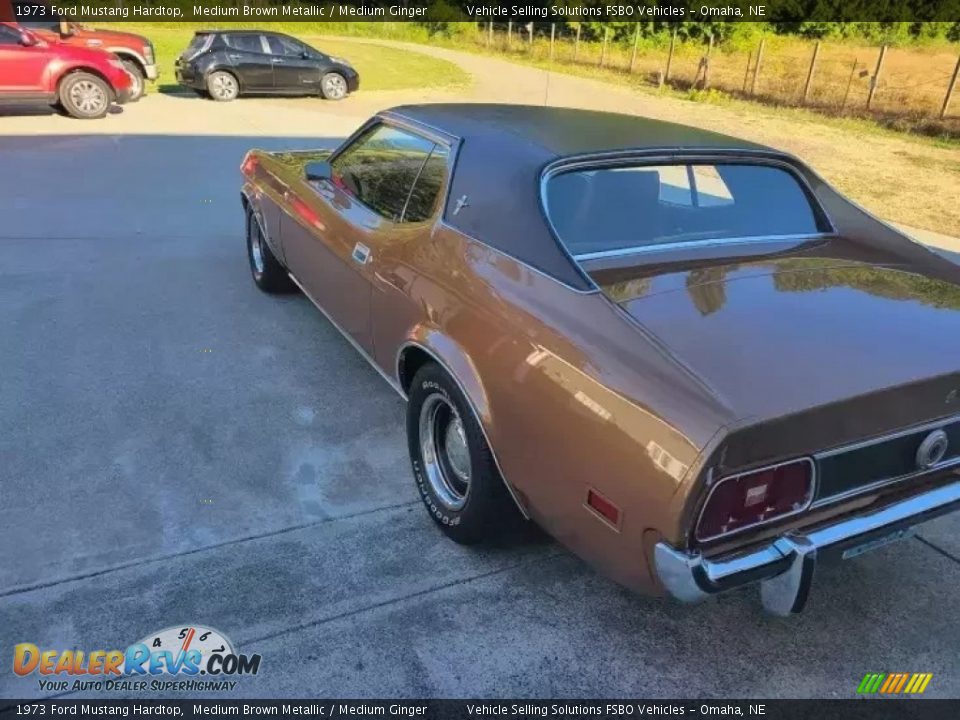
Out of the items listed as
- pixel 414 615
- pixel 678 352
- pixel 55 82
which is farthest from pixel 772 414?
pixel 55 82

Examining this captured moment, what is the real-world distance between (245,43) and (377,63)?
8.83 meters

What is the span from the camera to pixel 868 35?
105 feet

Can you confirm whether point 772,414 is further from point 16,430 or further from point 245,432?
point 16,430

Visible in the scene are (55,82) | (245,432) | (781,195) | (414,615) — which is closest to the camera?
(414,615)

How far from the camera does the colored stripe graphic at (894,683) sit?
237 centimetres

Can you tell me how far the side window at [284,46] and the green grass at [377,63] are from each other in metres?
2.58

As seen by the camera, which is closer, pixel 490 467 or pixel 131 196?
pixel 490 467

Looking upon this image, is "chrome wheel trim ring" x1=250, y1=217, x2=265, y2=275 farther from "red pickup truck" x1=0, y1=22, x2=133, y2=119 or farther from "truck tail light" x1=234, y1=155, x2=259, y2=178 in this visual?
"red pickup truck" x1=0, y1=22, x2=133, y2=119

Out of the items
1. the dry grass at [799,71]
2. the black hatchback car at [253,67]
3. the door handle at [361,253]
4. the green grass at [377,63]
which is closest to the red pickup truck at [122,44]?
the black hatchback car at [253,67]

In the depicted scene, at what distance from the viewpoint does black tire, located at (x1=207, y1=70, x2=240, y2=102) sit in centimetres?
1407

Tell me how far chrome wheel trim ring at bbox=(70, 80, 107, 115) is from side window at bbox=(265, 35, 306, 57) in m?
4.04

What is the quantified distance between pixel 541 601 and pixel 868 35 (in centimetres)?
3654

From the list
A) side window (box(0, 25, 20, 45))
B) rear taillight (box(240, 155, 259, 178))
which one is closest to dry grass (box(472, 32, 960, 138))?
rear taillight (box(240, 155, 259, 178))

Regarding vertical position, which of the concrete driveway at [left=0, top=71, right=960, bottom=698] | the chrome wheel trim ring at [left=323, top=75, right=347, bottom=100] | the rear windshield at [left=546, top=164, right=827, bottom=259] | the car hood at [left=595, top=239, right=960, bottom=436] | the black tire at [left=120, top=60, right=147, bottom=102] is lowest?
the chrome wheel trim ring at [left=323, top=75, right=347, bottom=100]
